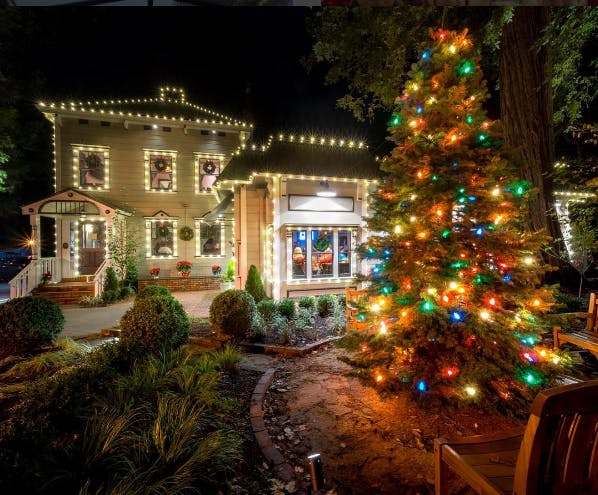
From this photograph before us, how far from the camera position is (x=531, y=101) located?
7.80 meters

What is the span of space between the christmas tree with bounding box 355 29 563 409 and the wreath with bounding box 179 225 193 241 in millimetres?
13373

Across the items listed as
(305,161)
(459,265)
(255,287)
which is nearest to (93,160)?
(305,161)

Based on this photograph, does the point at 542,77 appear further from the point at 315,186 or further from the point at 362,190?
the point at 315,186

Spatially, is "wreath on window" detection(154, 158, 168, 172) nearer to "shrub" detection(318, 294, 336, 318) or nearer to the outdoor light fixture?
the outdoor light fixture

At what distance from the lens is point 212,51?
17625mm

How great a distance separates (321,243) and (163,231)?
29.0 feet

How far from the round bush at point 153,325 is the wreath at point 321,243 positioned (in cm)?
579

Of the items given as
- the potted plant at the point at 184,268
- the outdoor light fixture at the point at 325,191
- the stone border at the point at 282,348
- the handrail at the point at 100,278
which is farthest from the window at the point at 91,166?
the stone border at the point at 282,348

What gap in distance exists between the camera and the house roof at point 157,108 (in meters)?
13.8

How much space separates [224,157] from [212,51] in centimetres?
682

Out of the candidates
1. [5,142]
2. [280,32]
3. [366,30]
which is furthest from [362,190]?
[5,142]

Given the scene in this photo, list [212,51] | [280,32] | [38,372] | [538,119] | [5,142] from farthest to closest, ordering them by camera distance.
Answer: [212,51] < [5,142] < [280,32] < [538,119] < [38,372]

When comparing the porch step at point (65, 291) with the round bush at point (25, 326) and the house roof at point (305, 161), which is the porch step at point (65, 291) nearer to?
the round bush at point (25, 326)

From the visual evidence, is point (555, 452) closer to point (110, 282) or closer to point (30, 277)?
point (110, 282)
